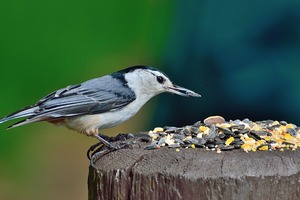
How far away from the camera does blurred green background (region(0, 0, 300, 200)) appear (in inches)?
154

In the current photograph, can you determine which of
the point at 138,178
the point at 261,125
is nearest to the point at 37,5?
the point at 261,125

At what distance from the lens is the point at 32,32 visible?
394 centimetres

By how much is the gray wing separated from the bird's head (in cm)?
6

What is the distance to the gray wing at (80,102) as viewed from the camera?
3.01 meters

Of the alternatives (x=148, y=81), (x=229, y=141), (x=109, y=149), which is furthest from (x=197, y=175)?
(x=148, y=81)

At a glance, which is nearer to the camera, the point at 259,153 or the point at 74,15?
the point at 259,153

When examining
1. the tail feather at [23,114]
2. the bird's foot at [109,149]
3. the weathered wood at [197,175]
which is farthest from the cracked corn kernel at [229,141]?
the tail feather at [23,114]

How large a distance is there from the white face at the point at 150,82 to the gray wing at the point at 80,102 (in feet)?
0.19

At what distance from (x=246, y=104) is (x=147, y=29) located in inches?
22.7

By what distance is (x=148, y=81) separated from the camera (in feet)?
10.4

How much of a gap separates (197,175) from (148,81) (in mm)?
982

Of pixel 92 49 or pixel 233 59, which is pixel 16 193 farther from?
pixel 233 59

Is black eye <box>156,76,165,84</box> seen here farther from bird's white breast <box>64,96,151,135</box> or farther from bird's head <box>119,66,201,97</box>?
bird's white breast <box>64,96,151,135</box>

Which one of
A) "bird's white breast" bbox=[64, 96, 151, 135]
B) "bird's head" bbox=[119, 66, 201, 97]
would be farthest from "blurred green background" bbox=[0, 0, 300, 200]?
"bird's white breast" bbox=[64, 96, 151, 135]
